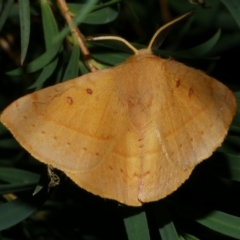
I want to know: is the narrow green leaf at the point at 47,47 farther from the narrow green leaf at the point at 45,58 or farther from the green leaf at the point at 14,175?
the green leaf at the point at 14,175

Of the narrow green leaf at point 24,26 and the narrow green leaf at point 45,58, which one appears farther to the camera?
the narrow green leaf at point 45,58

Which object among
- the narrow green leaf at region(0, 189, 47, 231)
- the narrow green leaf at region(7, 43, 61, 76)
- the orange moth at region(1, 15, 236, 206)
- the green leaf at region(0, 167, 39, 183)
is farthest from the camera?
the green leaf at region(0, 167, 39, 183)

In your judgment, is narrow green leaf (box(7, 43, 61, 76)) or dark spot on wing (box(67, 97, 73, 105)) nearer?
dark spot on wing (box(67, 97, 73, 105))

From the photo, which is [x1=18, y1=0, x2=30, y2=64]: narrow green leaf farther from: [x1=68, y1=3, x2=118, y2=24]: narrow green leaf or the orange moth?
[x1=68, y1=3, x2=118, y2=24]: narrow green leaf

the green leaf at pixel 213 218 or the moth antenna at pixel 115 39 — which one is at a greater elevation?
the moth antenna at pixel 115 39

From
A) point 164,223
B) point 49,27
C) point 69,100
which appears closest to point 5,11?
point 49,27

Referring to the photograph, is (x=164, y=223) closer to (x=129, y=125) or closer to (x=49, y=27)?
(x=129, y=125)

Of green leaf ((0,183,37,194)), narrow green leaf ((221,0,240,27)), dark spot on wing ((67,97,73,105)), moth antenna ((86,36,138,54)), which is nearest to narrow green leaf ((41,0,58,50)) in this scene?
moth antenna ((86,36,138,54))


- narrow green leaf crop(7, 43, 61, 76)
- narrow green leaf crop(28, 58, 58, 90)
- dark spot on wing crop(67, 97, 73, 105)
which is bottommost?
narrow green leaf crop(28, 58, 58, 90)

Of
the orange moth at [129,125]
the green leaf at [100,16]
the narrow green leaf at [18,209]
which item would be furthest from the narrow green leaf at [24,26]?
the narrow green leaf at [18,209]
